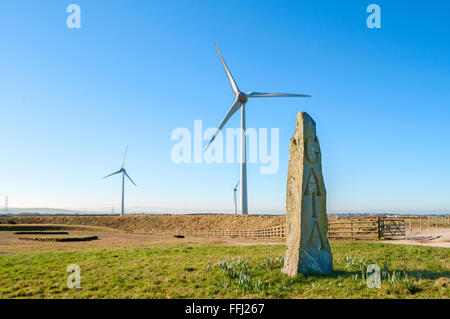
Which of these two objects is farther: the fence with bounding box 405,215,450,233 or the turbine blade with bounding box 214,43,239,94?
the turbine blade with bounding box 214,43,239,94

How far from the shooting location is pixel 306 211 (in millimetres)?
10133

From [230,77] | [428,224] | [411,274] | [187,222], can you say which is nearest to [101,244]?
[411,274]

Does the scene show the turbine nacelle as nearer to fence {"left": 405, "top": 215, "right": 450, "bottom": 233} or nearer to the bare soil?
the bare soil

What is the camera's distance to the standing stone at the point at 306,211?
10.0m

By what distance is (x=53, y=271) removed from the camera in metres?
11.9

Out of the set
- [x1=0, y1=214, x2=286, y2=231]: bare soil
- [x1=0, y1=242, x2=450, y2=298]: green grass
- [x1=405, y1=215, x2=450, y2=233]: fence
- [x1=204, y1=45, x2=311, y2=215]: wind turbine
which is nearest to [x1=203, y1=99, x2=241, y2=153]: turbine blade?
[x1=204, y1=45, x2=311, y2=215]: wind turbine

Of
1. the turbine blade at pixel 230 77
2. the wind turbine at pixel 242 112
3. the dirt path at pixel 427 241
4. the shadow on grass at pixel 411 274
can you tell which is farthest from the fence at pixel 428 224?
the turbine blade at pixel 230 77

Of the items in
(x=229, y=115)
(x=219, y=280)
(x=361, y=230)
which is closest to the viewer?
(x=219, y=280)

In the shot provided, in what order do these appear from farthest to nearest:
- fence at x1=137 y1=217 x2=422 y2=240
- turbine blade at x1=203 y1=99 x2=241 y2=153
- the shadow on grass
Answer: turbine blade at x1=203 y1=99 x2=241 y2=153
fence at x1=137 y1=217 x2=422 y2=240
the shadow on grass

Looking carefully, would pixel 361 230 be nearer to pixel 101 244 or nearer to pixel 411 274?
pixel 411 274

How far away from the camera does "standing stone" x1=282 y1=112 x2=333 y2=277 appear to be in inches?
395

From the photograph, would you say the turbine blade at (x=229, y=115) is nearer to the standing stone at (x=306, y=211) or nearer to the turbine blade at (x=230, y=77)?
the turbine blade at (x=230, y=77)
